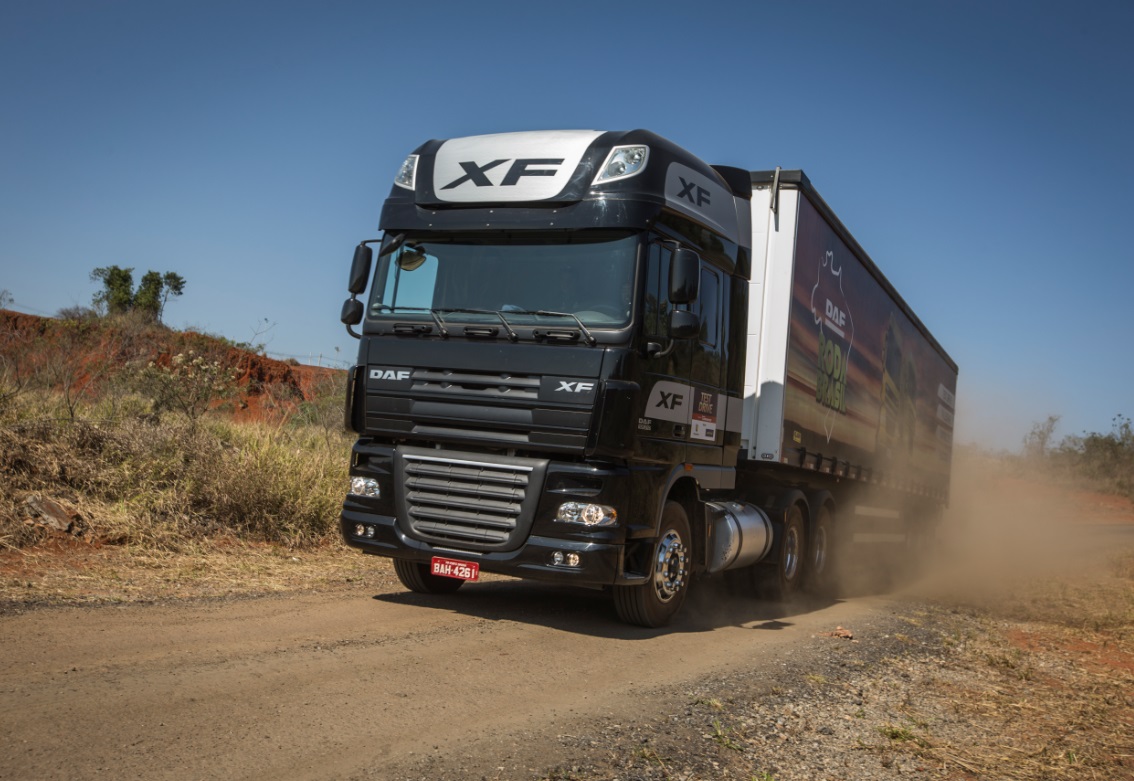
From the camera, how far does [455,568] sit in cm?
728

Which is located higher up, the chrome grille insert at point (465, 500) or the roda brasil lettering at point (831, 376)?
the roda brasil lettering at point (831, 376)

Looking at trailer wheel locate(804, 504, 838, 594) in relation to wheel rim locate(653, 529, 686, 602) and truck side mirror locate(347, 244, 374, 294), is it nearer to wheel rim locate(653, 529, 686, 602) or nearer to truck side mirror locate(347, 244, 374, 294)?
wheel rim locate(653, 529, 686, 602)

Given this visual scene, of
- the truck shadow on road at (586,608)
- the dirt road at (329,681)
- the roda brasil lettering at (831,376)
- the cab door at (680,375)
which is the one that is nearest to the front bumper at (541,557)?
the dirt road at (329,681)

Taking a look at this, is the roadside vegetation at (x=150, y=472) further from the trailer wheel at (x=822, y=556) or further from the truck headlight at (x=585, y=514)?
the trailer wheel at (x=822, y=556)

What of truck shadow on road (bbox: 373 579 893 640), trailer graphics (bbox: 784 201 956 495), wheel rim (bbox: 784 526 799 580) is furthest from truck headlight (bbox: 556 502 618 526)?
wheel rim (bbox: 784 526 799 580)

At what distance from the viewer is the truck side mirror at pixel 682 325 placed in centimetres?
720

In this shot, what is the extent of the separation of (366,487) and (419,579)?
1.32 metres

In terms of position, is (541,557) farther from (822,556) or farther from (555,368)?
(822,556)

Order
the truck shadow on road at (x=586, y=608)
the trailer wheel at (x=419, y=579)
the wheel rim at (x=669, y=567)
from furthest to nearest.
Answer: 1. the trailer wheel at (x=419, y=579)
2. the truck shadow on road at (x=586, y=608)
3. the wheel rim at (x=669, y=567)

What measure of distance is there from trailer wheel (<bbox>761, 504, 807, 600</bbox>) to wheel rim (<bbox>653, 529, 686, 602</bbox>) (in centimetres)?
253

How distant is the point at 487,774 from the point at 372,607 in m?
3.95

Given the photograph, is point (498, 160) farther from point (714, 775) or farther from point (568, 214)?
point (714, 775)

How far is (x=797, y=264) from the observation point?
9.81 meters

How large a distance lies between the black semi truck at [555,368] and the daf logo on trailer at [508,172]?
0.01 m
